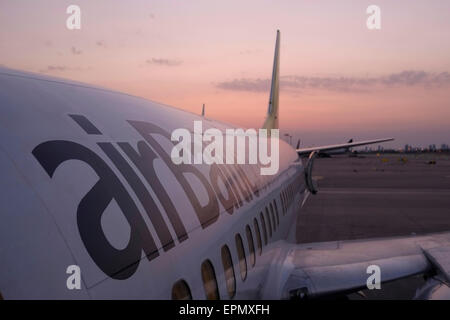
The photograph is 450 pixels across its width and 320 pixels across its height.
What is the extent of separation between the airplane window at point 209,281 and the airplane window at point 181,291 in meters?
0.33

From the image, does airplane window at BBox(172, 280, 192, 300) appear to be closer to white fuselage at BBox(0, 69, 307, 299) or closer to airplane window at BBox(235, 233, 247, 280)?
white fuselage at BBox(0, 69, 307, 299)

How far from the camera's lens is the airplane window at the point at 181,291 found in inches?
107

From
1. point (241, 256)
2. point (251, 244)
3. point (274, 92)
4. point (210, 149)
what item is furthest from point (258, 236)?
point (274, 92)

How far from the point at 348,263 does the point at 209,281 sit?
3944 millimetres

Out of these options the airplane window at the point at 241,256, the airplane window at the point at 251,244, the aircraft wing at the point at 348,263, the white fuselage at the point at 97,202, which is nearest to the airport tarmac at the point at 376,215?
the aircraft wing at the point at 348,263

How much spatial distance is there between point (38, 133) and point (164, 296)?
44.2 inches

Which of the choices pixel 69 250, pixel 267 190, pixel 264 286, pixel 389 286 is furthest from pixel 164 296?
pixel 389 286

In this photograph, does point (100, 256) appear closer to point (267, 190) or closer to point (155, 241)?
point (155, 241)

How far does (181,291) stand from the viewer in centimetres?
280

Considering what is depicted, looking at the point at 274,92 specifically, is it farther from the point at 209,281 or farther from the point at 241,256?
the point at 209,281

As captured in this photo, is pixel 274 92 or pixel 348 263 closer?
pixel 348 263

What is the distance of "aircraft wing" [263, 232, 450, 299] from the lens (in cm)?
583

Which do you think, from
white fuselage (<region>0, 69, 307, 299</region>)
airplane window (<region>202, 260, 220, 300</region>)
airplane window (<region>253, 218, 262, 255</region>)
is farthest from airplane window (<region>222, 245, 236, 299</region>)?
airplane window (<region>253, 218, 262, 255</region>)

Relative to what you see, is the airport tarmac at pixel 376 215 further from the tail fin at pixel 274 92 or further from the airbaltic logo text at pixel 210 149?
the tail fin at pixel 274 92
